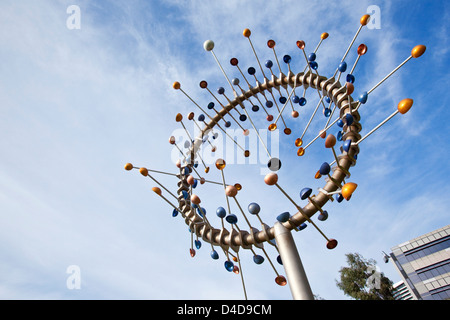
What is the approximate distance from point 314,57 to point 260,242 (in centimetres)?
428

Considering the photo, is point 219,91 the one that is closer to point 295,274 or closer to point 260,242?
point 260,242

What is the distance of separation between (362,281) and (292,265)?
1233 inches

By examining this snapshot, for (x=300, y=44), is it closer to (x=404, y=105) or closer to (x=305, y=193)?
(x=404, y=105)

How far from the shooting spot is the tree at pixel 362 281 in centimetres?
2694

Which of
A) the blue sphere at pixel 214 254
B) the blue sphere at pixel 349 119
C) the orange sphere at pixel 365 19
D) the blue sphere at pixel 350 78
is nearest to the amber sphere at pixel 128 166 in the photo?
the blue sphere at pixel 214 254

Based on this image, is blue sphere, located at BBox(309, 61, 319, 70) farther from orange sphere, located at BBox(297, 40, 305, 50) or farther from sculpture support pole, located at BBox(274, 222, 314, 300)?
sculpture support pole, located at BBox(274, 222, 314, 300)

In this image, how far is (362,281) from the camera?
28.2 m

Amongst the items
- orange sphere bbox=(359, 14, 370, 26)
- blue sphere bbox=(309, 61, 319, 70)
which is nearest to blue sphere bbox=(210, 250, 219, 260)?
blue sphere bbox=(309, 61, 319, 70)

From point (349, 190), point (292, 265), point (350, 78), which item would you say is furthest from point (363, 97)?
point (292, 265)

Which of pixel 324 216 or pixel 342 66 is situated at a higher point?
pixel 342 66

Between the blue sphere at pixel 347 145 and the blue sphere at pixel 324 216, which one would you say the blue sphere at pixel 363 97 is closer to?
the blue sphere at pixel 347 145

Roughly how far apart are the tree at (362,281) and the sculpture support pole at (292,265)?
29.6 meters
